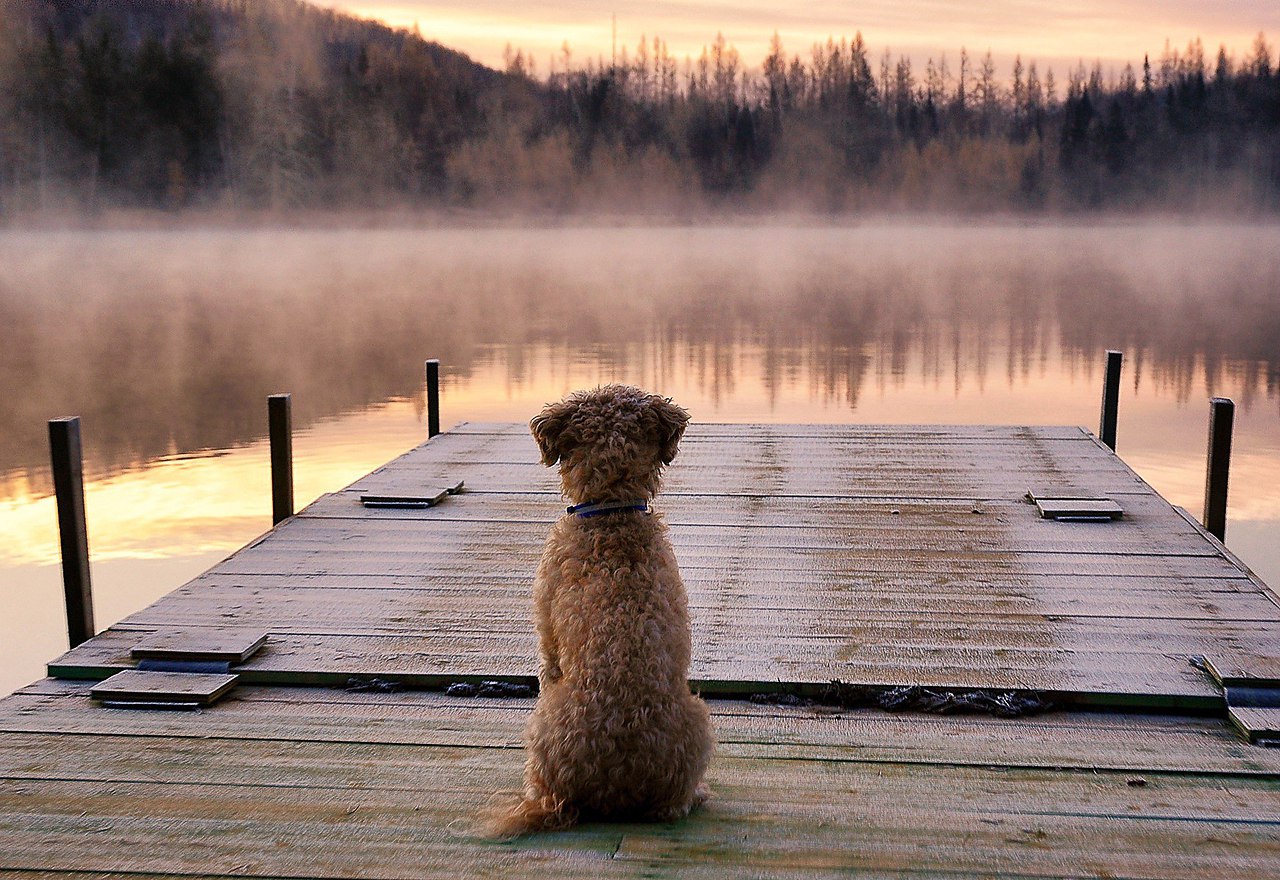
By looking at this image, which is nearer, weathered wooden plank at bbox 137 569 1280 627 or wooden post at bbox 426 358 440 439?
weathered wooden plank at bbox 137 569 1280 627

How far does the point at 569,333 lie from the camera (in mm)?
26812

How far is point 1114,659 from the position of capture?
15.5ft

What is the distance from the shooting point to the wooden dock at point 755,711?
3168 mm

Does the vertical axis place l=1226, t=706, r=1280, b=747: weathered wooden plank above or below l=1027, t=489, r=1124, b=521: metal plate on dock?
below

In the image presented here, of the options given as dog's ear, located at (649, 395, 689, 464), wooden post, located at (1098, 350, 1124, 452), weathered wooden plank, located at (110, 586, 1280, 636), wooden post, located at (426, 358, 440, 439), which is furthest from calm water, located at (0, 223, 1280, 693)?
dog's ear, located at (649, 395, 689, 464)

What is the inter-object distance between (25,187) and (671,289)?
6575cm

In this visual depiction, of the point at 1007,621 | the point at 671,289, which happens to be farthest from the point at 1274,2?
the point at 1007,621

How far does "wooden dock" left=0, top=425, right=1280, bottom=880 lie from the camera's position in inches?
125

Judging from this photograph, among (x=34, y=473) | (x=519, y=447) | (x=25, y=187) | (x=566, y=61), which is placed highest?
(x=566, y=61)

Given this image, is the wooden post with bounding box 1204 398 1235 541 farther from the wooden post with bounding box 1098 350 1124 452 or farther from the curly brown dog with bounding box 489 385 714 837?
the curly brown dog with bounding box 489 385 714 837

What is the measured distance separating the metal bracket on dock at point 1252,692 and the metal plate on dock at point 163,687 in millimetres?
3717

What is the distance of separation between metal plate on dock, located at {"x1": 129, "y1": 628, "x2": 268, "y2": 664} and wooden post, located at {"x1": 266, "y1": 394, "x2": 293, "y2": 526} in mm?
2543

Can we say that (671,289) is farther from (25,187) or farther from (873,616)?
(25,187)

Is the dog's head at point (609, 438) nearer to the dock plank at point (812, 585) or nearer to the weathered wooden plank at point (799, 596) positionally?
the dock plank at point (812, 585)
